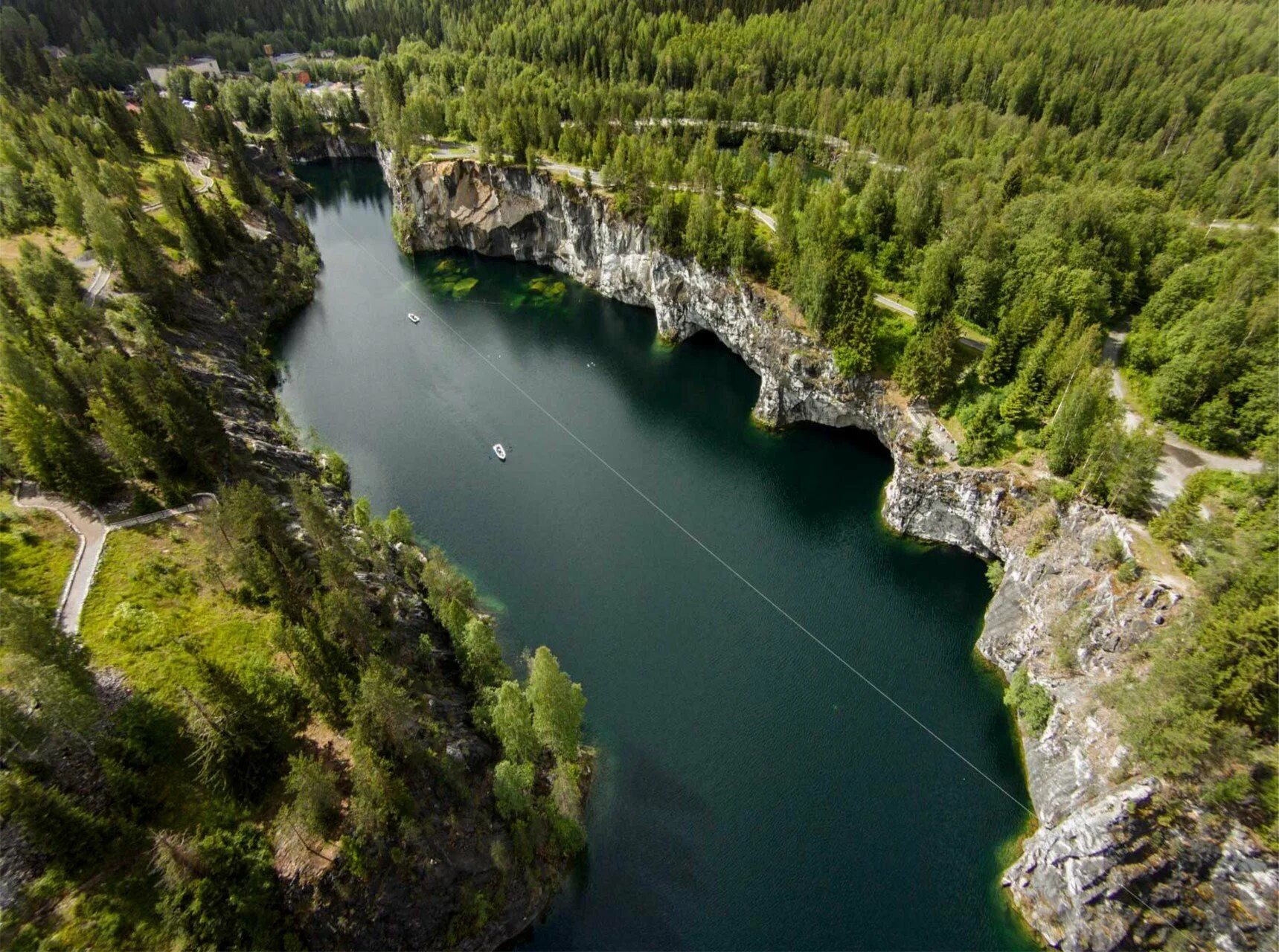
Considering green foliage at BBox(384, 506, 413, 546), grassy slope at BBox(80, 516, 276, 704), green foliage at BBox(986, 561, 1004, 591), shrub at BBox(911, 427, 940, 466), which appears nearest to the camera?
grassy slope at BBox(80, 516, 276, 704)

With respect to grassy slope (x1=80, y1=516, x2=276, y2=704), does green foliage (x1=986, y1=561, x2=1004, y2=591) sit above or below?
below

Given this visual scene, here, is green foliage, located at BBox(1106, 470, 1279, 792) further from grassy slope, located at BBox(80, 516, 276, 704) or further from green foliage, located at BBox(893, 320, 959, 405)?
grassy slope, located at BBox(80, 516, 276, 704)

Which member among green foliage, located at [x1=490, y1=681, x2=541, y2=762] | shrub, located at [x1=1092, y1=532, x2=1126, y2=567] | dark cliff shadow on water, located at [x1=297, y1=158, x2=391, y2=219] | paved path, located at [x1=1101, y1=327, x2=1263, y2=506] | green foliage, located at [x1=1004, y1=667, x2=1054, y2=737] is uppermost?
paved path, located at [x1=1101, y1=327, x2=1263, y2=506]

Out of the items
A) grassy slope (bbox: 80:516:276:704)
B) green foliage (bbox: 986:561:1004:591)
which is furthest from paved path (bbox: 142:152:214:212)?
green foliage (bbox: 986:561:1004:591)

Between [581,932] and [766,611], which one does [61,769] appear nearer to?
[581,932]

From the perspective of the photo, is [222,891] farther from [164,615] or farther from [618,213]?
[618,213]

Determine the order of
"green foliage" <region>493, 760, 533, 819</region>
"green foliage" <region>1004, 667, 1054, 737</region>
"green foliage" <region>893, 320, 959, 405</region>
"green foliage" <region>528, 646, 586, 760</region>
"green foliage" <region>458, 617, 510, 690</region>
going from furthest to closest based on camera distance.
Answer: "green foliage" <region>893, 320, 959, 405</region>
"green foliage" <region>1004, 667, 1054, 737</region>
"green foliage" <region>458, 617, 510, 690</region>
"green foliage" <region>528, 646, 586, 760</region>
"green foliage" <region>493, 760, 533, 819</region>

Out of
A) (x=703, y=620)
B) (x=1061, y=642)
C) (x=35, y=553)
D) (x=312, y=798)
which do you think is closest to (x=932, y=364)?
(x=1061, y=642)
